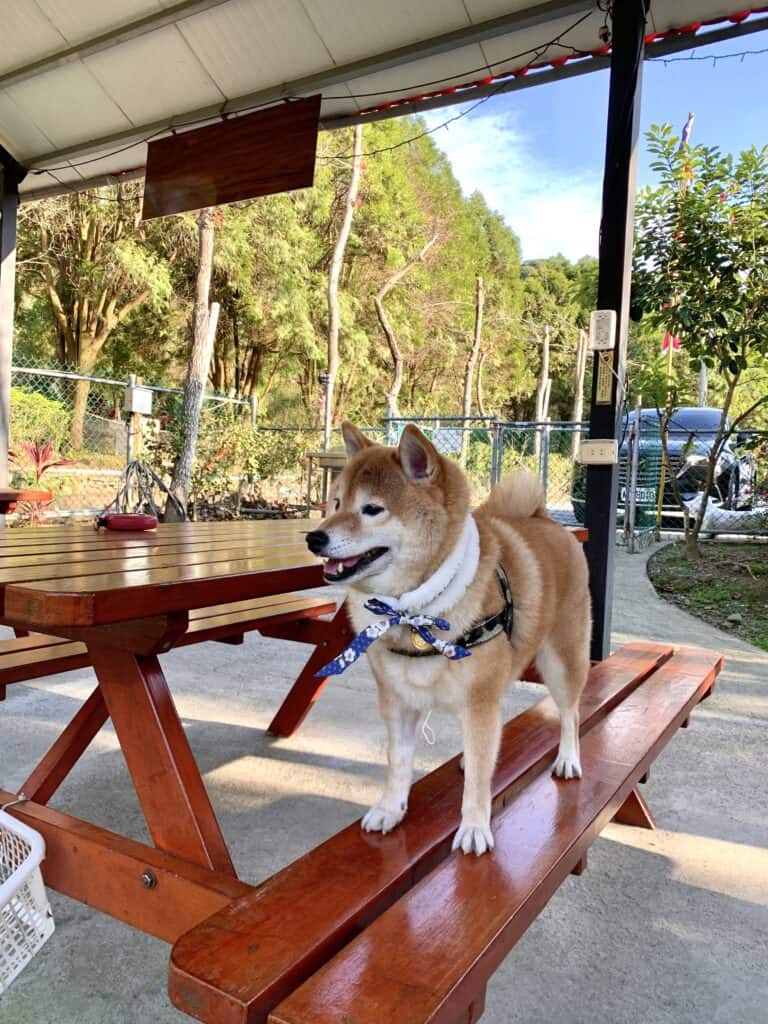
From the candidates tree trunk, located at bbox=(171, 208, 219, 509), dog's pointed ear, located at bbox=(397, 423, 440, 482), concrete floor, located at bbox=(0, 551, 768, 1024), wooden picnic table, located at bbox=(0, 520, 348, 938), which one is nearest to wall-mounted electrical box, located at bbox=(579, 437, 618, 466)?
concrete floor, located at bbox=(0, 551, 768, 1024)

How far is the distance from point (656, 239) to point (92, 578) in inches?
249

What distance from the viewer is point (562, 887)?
1.89 m

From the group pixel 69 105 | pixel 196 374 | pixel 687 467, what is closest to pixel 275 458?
pixel 196 374

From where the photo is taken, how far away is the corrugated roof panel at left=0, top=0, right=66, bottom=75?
14.1ft

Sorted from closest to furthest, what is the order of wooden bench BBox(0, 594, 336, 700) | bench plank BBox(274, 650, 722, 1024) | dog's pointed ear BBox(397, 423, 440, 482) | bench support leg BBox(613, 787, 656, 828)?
bench plank BBox(274, 650, 722, 1024) → dog's pointed ear BBox(397, 423, 440, 482) → wooden bench BBox(0, 594, 336, 700) → bench support leg BBox(613, 787, 656, 828)

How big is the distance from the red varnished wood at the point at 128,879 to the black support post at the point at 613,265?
2.60 m

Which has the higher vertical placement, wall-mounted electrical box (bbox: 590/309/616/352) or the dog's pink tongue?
wall-mounted electrical box (bbox: 590/309/616/352)

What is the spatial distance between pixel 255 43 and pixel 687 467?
6737 mm

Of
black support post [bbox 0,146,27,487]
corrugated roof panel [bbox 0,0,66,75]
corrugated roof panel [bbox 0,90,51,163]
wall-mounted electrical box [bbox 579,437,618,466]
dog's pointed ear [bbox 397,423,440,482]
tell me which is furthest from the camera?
black support post [bbox 0,146,27,487]

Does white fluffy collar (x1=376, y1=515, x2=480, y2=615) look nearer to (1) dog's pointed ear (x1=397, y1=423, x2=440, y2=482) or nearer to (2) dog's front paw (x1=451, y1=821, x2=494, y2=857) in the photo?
(1) dog's pointed ear (x1=397, y1=423, x2=440, y2=482)

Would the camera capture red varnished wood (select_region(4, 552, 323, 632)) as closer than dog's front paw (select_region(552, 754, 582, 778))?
Yes

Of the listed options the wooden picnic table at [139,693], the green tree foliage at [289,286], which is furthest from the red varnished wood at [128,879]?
the green tree foliage at [289,286]

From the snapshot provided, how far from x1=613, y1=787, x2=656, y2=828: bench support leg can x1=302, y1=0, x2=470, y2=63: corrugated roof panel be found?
152 inches

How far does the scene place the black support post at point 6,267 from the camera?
5.58m
